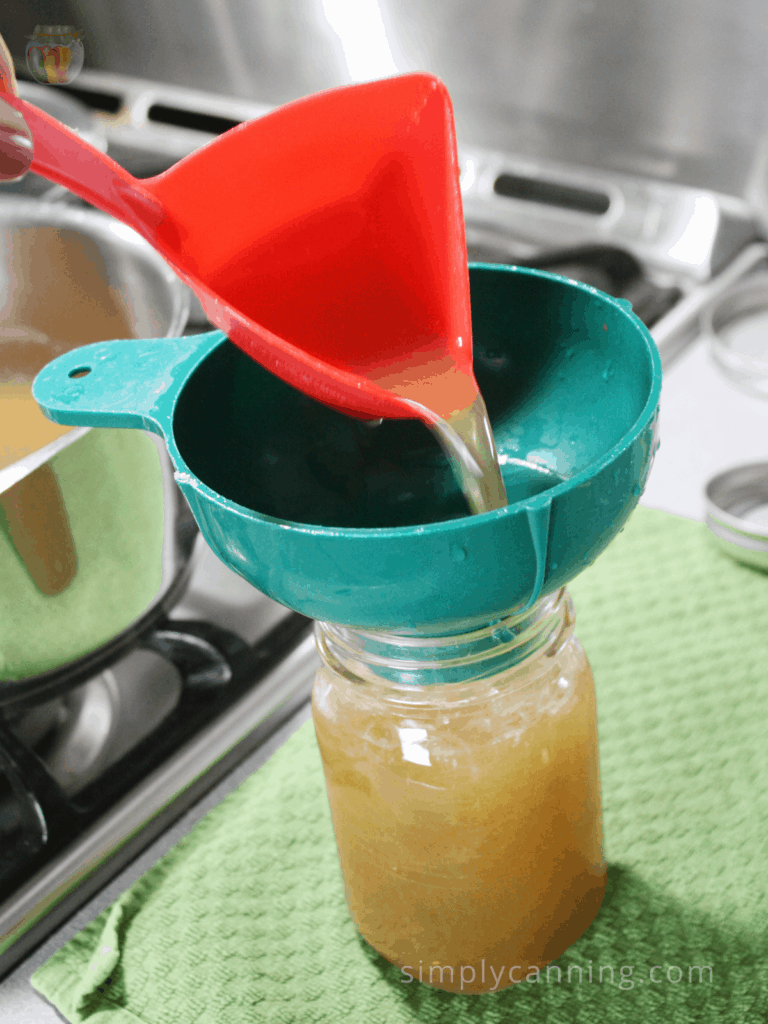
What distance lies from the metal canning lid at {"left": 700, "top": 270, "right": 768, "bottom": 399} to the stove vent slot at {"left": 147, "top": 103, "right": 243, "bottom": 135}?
479 millimetres

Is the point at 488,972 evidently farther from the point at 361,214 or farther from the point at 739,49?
the point at 739,49

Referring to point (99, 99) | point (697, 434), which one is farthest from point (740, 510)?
point (99, 99)

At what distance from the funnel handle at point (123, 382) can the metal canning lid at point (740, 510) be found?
1.04 feet

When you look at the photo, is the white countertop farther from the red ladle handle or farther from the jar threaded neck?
the red ladle handle

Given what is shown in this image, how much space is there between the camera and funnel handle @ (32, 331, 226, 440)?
319 millimetres

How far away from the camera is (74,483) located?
41 centimetres

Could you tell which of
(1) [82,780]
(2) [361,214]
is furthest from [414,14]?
(1) [82,780]

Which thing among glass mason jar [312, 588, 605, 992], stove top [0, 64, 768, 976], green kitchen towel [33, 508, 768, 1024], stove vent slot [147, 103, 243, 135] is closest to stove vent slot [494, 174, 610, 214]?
stove top [0, 64, 768, 976]

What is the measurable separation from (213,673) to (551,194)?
0.50m

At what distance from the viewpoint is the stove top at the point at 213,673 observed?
0.44 meters

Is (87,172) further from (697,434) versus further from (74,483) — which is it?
(697,434)

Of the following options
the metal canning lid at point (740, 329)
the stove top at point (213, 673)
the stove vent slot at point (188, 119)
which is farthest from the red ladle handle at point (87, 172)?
the stove vent slot at point (188, 119)

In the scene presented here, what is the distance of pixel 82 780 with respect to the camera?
472 millimetres

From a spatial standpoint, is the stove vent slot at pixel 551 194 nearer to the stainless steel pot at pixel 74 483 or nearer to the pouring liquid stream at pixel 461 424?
the stainless steel pot at pixel 74 483
